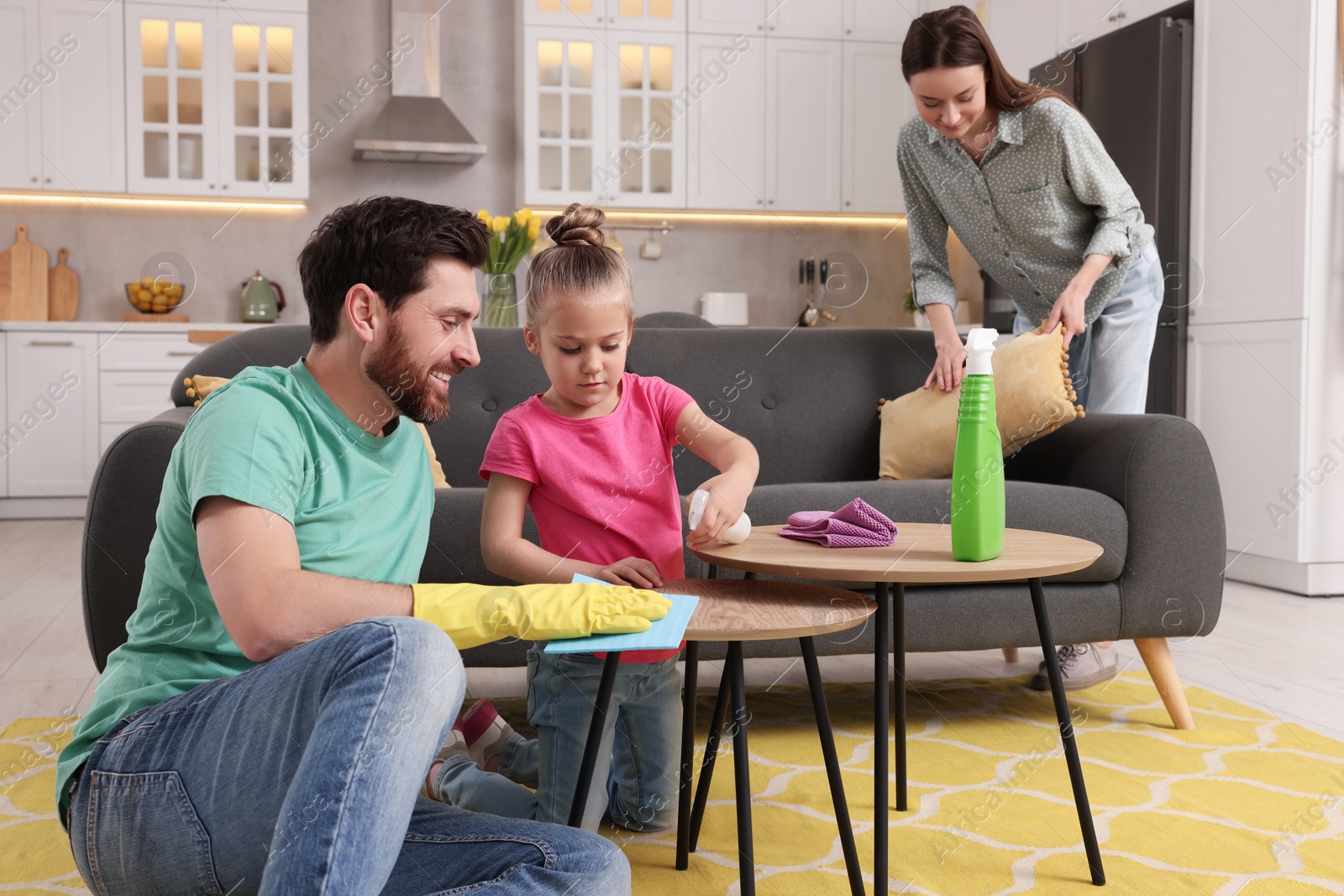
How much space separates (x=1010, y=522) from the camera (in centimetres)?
198

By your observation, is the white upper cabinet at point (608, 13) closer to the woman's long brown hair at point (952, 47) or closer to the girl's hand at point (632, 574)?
the woman's long brown hair at point (952, 47)

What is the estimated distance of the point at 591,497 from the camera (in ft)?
4.84

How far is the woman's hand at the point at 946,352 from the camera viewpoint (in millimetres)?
2371

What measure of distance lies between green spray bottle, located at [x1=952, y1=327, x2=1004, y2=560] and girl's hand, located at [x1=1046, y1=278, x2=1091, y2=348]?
1.01 metres

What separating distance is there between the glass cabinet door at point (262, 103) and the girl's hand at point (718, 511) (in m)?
4.48

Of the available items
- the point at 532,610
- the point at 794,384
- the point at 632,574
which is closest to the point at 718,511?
the point at 632,574

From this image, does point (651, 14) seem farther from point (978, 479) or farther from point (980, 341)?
point (978, 479)

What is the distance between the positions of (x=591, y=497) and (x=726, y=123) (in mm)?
4426

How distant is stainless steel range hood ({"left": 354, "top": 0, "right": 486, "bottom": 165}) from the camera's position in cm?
524

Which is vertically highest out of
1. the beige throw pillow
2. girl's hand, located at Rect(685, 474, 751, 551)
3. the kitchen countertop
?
the kitchen countertop

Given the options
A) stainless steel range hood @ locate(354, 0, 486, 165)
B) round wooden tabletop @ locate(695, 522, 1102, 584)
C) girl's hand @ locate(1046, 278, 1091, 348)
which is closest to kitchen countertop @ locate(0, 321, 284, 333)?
stainless steel range hood @ locate(354, 0, 486, 165)

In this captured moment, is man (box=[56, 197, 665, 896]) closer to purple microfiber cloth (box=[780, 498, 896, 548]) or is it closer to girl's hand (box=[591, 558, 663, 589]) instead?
girl's hand (box=[591, 558, 663, 589])

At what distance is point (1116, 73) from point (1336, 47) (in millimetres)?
775

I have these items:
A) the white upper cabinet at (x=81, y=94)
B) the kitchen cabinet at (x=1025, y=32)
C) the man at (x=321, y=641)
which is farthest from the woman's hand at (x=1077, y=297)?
the white upper cabinet at (x=81, y=94)
